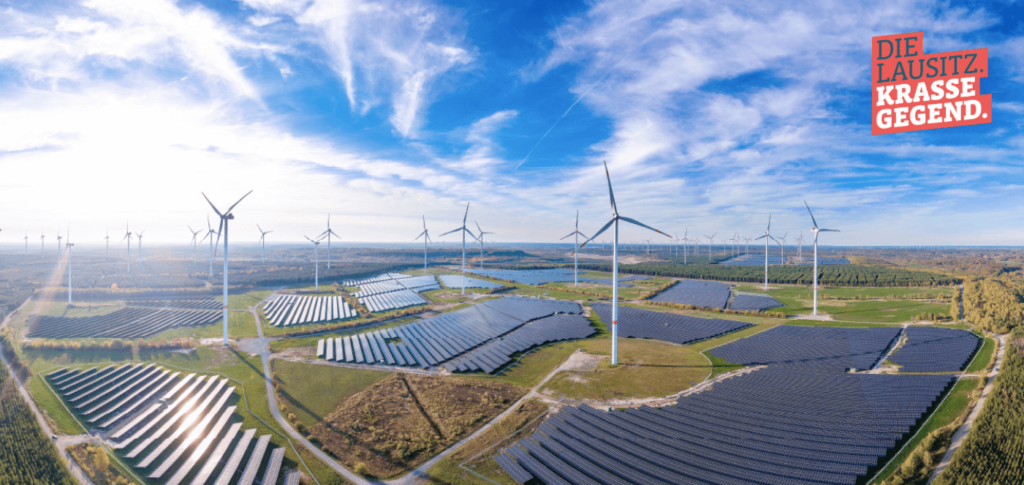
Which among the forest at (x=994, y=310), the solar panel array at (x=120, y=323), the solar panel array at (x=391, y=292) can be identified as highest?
the forest at (x=994, y=310)

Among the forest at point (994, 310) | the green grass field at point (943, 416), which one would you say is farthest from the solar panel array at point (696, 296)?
the green grass field at point (943, 416)

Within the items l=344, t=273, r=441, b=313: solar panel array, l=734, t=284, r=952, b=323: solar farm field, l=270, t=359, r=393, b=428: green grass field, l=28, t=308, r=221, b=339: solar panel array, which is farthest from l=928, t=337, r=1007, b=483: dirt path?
l=28, t=308, r=221, b=339: solar panel array

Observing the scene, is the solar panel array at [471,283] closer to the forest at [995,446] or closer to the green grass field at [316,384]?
the green grass field at [316,384]

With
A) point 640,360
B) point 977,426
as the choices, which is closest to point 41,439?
point 640,360

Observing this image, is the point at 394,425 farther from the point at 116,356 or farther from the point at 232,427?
the point at 116,356

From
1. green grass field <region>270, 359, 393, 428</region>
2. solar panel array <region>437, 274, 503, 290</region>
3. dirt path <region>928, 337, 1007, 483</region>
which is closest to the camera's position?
dirt path <region>928, 337, 1007, 483</region>

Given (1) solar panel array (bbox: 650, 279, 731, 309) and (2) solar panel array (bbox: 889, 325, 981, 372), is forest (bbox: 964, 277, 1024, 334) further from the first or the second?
(1) solar panel array (bbox: 650, 279, 731, 309)
